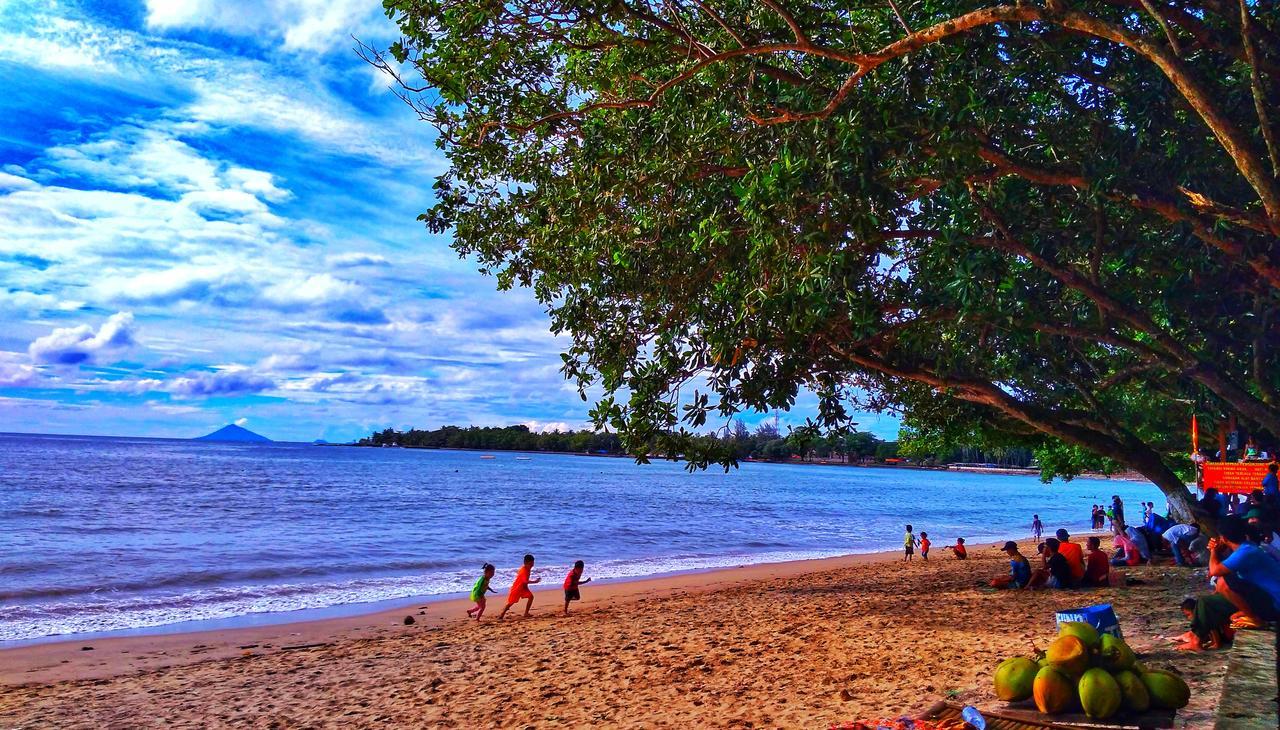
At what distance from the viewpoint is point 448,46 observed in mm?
8070

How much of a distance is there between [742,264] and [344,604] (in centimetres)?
1106

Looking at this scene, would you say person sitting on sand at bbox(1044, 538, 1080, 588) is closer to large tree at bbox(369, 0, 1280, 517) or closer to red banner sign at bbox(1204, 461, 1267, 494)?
red banner sign at bbox(1204, 461, 1267, 494)

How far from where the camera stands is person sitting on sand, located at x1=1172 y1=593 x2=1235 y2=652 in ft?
22.5

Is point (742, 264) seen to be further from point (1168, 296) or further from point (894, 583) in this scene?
point (894, 583)

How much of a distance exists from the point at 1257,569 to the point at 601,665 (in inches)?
241

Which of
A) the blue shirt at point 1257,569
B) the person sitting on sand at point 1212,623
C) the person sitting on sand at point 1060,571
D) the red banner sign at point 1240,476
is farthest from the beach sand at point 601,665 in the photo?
the red banner sign at point 1240,476

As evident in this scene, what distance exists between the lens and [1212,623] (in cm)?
690

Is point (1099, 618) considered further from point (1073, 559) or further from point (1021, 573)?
point (1021, 573)

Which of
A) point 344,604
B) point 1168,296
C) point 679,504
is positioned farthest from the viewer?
point 679,504

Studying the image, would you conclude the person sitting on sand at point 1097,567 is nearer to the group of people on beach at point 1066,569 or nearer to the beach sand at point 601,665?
the group of people on beach at point 1066,569

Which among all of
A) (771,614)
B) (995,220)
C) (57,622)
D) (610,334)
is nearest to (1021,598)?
(771,614)

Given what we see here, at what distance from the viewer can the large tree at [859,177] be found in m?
7.17

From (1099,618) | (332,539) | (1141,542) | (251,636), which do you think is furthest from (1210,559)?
(332,539)

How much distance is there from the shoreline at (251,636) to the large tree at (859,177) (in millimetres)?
6281
